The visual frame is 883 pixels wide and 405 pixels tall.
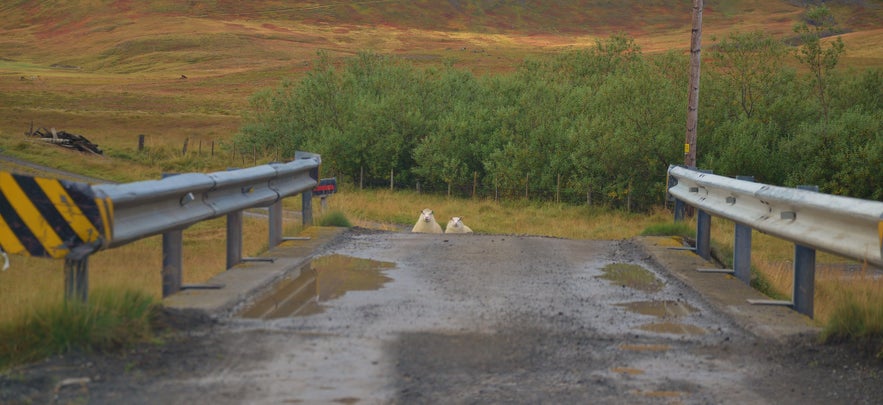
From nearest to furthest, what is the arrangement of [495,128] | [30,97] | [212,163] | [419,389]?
[419,389] < [495,128] < [212,163] < [30,97]

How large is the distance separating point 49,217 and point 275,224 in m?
5.06

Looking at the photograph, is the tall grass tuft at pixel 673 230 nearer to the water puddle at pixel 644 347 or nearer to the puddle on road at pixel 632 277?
the puddle on road at pixel 632 277

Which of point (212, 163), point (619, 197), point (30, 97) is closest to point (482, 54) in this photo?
point (30, 97)

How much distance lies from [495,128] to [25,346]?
4437 centimetres

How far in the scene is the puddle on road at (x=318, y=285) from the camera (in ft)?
23.2

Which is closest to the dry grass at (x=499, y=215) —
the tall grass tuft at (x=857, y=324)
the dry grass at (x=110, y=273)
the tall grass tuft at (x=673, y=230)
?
the dry grass at (x=110, y=273)

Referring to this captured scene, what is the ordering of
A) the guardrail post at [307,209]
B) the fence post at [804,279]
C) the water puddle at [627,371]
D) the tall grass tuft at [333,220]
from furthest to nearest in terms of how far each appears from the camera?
the tall grass tuft at [333,220]
the guardrail post at [307,209]
the fence post at [804,279]
the water puddle at [627,371]

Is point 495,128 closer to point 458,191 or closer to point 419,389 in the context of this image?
point 458,191

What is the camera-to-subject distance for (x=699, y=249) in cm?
1097

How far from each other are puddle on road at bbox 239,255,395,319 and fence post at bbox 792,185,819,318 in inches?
131

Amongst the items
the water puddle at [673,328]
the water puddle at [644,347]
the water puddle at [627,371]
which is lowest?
the water puddle at [673,328]

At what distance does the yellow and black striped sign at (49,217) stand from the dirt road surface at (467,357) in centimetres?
83

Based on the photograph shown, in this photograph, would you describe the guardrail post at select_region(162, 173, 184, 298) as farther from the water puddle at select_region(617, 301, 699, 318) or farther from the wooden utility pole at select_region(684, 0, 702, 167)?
the wooden utility pole at select_region(684, 0, 702, 167)

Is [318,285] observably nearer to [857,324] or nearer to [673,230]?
[857,324]
